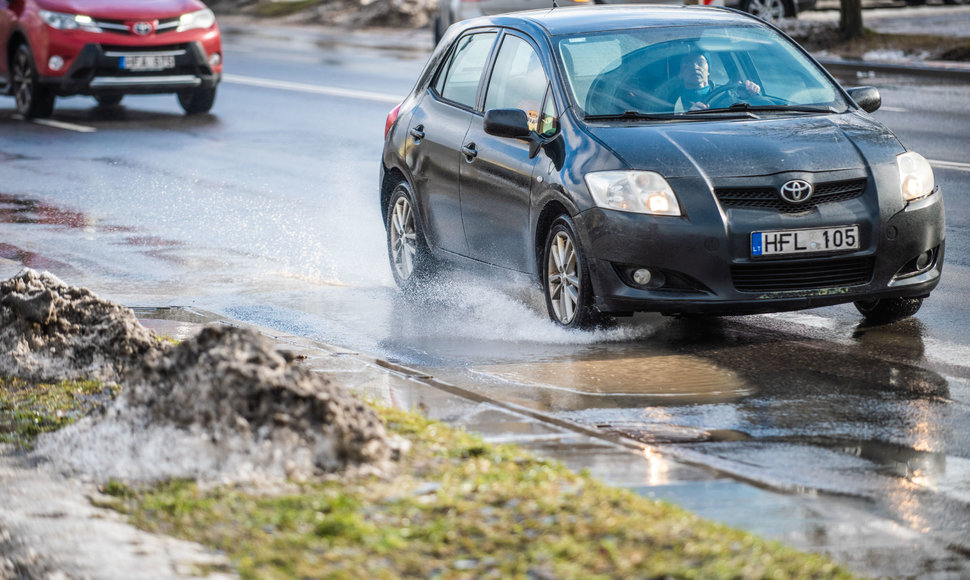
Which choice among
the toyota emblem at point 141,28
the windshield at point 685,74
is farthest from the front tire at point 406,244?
the toyota emblem at point 141,28

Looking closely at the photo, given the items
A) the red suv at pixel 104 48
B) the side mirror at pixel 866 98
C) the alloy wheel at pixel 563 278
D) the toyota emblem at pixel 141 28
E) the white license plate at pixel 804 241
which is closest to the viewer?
the white license plate at pixel 804 241

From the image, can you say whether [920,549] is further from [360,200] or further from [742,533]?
[360,200]

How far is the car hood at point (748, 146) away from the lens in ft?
25.0

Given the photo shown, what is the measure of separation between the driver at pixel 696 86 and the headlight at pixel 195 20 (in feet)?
40.1

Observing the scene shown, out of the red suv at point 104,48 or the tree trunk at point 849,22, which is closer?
the red suv at point 104,48

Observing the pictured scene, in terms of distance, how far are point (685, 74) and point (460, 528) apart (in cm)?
444

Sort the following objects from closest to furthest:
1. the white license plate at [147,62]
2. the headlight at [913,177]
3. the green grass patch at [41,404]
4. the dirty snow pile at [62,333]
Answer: the green grass patch at [41,404]
the dirty snow pile at [62,333]
the headlight at [913,177]
the white license plate at [147,62]

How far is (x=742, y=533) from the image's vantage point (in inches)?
183

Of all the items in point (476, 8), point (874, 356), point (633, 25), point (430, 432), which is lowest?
point (476, 8)

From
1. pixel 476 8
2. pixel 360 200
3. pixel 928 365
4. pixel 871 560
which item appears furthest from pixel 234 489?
pixel 476 8

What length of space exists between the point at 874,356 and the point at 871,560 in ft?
9.97

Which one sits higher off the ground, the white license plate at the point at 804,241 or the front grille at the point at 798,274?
the white license plate at the point at 804,241

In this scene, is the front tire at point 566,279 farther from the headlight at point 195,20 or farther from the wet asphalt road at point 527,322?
the headlight at point 195,20

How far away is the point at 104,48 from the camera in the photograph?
19219mm
